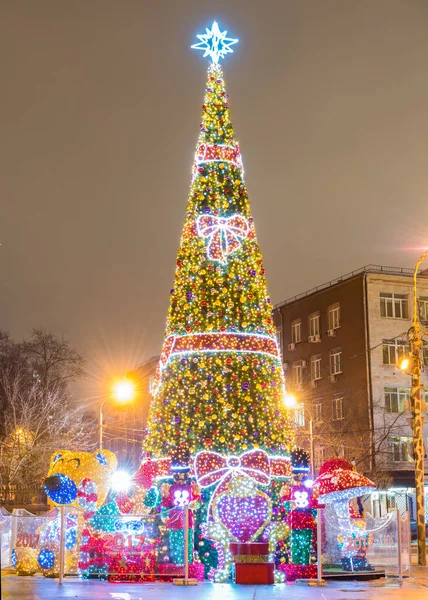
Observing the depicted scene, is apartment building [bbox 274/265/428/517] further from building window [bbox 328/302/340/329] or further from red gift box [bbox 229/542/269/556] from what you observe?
red gift box [bbox 229/542/269/556]

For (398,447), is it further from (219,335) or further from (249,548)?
(249,548)

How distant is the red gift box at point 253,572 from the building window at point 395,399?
33.8 meters

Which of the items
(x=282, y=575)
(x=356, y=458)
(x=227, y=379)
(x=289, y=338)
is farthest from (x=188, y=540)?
(x=289, y=338)

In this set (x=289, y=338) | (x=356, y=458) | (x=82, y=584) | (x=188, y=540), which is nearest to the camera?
(x=82, y=584)

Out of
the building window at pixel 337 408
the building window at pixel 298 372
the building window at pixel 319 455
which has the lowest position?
the building window at pixel 319 455

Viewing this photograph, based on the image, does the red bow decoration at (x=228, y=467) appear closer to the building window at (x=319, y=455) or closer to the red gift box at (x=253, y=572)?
the red gift box at (x=253, y=572)

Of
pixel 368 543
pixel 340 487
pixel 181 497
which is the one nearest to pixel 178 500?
pixel 181 497

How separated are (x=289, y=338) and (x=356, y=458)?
15.0m

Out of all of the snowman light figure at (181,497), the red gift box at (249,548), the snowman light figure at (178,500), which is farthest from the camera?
the snowman light figure at (181,497)

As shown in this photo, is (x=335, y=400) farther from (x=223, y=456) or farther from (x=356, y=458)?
(x=223, y=456)

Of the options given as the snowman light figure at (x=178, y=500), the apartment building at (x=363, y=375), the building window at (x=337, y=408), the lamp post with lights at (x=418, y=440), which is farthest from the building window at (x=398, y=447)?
the snowman light figure at (x=178, y=500)

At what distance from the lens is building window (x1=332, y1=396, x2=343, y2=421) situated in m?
53.0

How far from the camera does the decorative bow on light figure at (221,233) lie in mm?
21312

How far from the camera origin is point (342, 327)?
2144 inches
